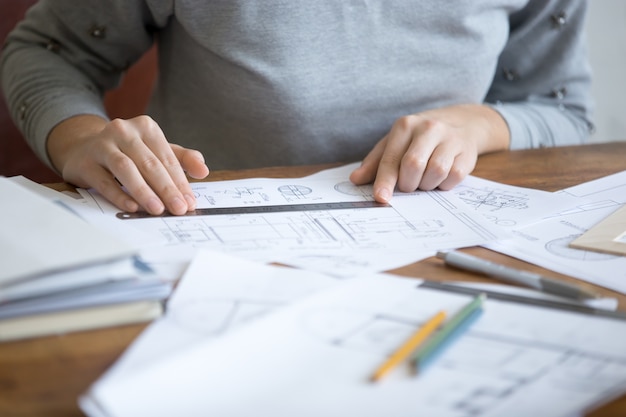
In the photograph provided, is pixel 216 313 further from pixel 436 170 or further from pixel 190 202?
pixel 436 170

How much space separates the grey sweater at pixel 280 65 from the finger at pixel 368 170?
17 cm

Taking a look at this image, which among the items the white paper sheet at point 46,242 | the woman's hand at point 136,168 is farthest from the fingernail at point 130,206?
the white paper sheet at point 46,242

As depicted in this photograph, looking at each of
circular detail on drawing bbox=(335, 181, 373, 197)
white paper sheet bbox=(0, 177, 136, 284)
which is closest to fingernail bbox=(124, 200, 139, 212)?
white paper sheet bbox=(0, 177, 136, 284)

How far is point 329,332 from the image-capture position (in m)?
0.47

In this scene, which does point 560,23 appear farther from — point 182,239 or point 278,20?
point 182,239

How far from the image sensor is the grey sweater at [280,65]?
0.90 metres

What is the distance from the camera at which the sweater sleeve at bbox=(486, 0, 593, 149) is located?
1.06 metres

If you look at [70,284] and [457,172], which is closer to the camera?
[70,284]

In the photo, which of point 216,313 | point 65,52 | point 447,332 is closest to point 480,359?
point 447,332

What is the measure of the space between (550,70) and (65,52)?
676 mm

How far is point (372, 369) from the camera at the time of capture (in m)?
0.44

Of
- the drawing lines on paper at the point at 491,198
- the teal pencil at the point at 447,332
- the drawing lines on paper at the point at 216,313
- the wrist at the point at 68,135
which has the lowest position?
the wrist at the point at 68,135

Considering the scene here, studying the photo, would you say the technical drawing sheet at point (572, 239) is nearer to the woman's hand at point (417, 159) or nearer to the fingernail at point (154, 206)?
the woman's hand at point (417, 159)

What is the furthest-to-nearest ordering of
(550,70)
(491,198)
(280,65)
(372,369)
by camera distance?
1. (550,70)
2. (280,65)
3. (491,198)
4. (372,369)
